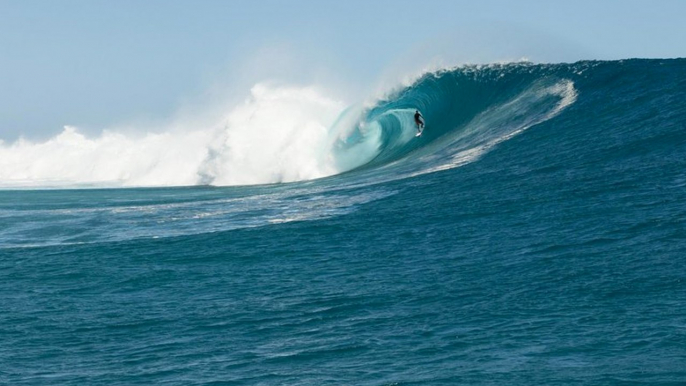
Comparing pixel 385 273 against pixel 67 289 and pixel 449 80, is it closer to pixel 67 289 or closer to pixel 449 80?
pixel 67 289

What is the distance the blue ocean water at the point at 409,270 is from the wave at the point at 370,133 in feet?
1.97

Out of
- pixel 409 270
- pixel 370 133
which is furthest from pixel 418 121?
pixel 409 270

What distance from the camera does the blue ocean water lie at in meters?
10.6

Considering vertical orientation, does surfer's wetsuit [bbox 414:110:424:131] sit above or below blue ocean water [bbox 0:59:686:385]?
above

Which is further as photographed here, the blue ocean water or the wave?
the wave

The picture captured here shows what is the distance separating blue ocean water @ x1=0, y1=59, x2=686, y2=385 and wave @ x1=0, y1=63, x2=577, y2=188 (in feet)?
1.97

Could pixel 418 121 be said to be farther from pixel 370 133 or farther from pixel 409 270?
pixel 409 270

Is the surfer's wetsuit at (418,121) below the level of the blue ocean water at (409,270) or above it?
above

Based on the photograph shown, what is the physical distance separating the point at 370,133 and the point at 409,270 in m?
20.3

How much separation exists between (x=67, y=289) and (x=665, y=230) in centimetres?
909

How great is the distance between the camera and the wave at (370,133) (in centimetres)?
2747

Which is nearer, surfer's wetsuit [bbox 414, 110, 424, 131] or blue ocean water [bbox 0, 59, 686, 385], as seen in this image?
blue ocean water [bbox 0, 59, 686, 385]

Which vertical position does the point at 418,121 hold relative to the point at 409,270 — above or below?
above

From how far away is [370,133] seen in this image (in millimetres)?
34812
